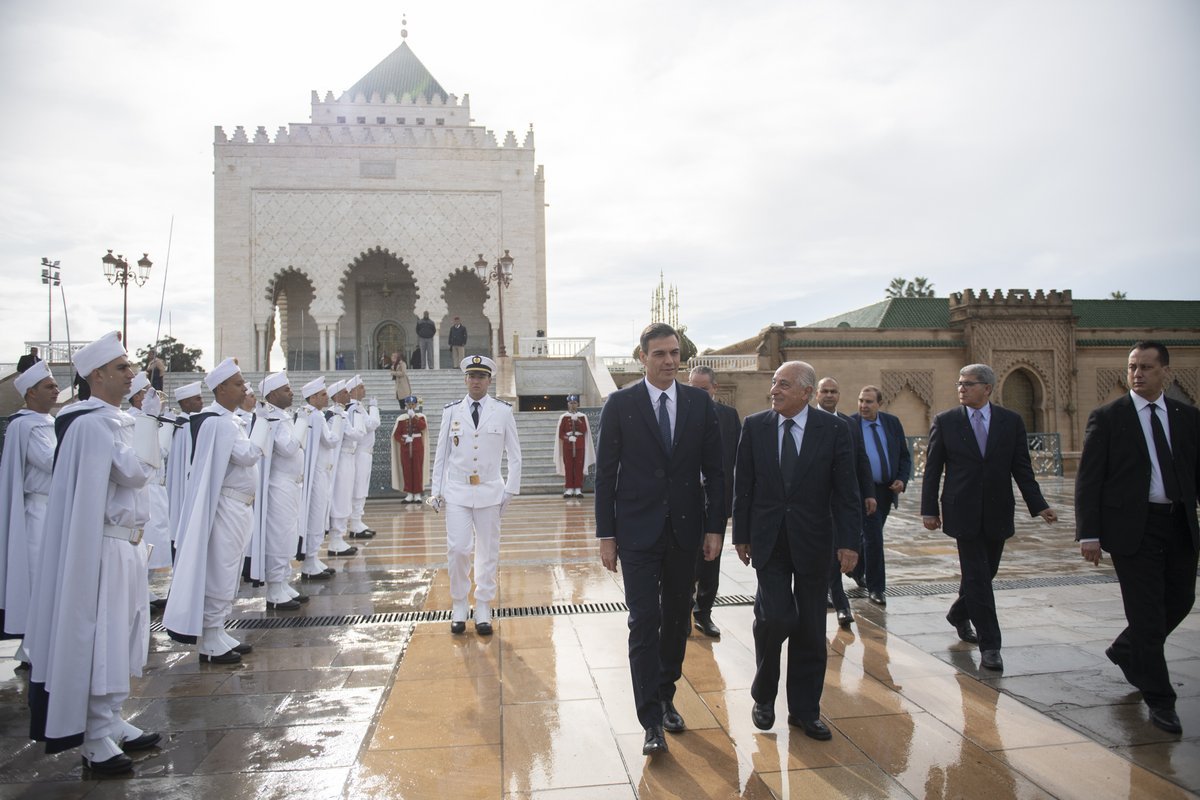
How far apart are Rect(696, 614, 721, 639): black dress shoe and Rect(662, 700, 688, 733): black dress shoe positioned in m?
1.60

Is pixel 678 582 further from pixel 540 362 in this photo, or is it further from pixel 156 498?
pixel 540 362

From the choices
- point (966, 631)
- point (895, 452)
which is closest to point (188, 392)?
point (895, 452)

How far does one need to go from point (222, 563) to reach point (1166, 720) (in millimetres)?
5214

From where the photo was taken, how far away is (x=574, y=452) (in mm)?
15516

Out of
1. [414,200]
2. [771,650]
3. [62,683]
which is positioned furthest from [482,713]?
[414,200]

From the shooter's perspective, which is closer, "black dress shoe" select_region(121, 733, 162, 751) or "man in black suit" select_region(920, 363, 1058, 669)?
"black dress shoe" select_region(121, 733, 162, 751)

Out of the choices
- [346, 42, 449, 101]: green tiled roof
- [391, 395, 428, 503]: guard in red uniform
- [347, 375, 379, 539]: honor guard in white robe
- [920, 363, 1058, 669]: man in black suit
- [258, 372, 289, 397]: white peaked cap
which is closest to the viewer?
[920, 363, 1058, 669]: man in black suit

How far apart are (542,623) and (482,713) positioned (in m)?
1.81

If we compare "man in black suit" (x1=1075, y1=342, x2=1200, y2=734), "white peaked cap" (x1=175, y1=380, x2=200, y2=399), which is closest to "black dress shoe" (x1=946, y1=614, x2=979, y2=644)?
"man in black suit" (x1=1075, y1=342, x2=1200, y2=734)

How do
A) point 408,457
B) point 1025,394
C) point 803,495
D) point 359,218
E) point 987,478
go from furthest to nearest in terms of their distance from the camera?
point 359,218
point 1025,394
point 408,457
point 987,478
point 803,495

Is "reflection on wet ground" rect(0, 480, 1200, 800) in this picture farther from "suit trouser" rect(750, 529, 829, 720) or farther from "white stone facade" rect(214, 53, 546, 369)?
"white stone facade" rect(214, 53, 546, 369)

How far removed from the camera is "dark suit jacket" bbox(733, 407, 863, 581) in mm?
3773

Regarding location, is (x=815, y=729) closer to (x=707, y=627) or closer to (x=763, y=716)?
(x=763, y=716)

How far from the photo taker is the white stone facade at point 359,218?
1130 inches
